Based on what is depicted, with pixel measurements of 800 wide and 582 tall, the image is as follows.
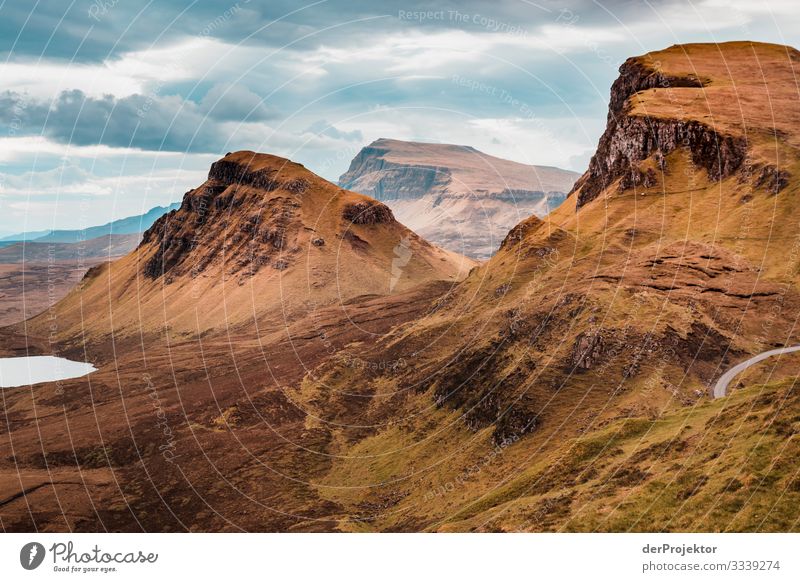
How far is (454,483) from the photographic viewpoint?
111 m

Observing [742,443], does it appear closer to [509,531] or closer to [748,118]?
[509,531]

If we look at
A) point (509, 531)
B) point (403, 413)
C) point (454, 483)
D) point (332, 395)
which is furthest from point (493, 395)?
point (332, 395)

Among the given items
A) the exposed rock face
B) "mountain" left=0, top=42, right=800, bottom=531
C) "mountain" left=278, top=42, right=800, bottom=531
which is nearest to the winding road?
"mountain" left=278, top=42, right=800, bottom=531
